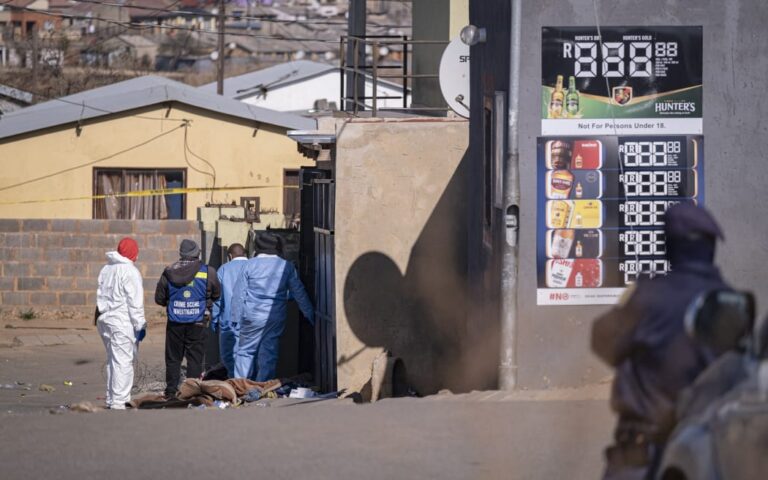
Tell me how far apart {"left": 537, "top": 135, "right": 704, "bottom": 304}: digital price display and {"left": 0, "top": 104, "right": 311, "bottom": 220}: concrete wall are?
18223 millimetres

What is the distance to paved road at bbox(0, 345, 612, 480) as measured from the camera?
710 cm

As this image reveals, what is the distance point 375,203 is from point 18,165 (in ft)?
54.5

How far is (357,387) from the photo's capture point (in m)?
11.7

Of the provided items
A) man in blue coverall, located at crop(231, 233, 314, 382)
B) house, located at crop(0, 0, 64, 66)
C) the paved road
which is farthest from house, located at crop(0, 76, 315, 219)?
the paved road

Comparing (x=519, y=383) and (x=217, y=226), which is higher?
(x=217, y=226)

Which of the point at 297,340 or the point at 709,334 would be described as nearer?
the point at 709,334

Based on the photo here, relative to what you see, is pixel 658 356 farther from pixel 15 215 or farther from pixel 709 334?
pixel 15 215

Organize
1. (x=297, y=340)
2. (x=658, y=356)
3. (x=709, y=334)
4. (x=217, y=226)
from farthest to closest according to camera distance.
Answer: (x=217, y=226) < (x=297, y=340) < (x=658, y=356) < (x=709, y=334)

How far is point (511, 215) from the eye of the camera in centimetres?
926

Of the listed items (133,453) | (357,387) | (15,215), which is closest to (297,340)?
(357,387)

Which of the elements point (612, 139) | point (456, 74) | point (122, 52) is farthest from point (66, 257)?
point (122, 52)

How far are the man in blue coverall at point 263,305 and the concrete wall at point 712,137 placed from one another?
4286mm

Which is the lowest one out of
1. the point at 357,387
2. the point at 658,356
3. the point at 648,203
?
the point at 357,387

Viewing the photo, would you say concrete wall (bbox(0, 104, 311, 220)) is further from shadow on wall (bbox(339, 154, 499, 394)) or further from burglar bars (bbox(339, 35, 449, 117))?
shadow on wall (bbox(339, 154, 499, 394))
